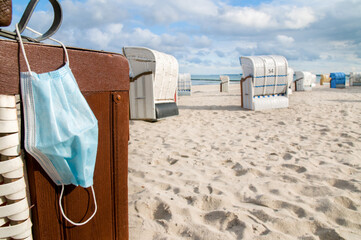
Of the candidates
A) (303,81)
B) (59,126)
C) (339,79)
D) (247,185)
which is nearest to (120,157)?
(59,126)

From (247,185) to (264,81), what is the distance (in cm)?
618

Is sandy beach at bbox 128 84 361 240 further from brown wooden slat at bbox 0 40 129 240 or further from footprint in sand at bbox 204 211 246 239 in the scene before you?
brown wooden slat at bbox 0 40 129 240

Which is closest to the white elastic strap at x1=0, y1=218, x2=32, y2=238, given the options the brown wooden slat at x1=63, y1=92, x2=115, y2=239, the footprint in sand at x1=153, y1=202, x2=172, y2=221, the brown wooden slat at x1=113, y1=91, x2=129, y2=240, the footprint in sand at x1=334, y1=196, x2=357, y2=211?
the brown wooden slat at x1=63, y1=92, x2=115, y2=239

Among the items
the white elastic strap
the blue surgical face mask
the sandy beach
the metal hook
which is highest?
the metal hook

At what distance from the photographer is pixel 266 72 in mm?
8094

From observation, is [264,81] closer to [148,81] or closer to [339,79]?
[148,81]

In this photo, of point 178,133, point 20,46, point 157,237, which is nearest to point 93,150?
point 20,46

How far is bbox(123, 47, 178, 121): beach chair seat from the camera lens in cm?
645

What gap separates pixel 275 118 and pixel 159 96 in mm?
3224

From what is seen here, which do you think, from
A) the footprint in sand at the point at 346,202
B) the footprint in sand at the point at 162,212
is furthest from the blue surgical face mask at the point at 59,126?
the footprint in sand at the point at 346,202

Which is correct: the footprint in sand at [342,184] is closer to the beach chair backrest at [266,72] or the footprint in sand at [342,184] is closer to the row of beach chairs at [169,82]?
the row of beach chairs at [169,82]

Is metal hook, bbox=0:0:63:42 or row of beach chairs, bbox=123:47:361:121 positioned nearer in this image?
metal hook, bbox=0:0:63:42

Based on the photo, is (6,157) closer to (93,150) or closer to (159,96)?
(93,150)

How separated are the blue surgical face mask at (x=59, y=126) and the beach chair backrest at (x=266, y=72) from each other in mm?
7430
